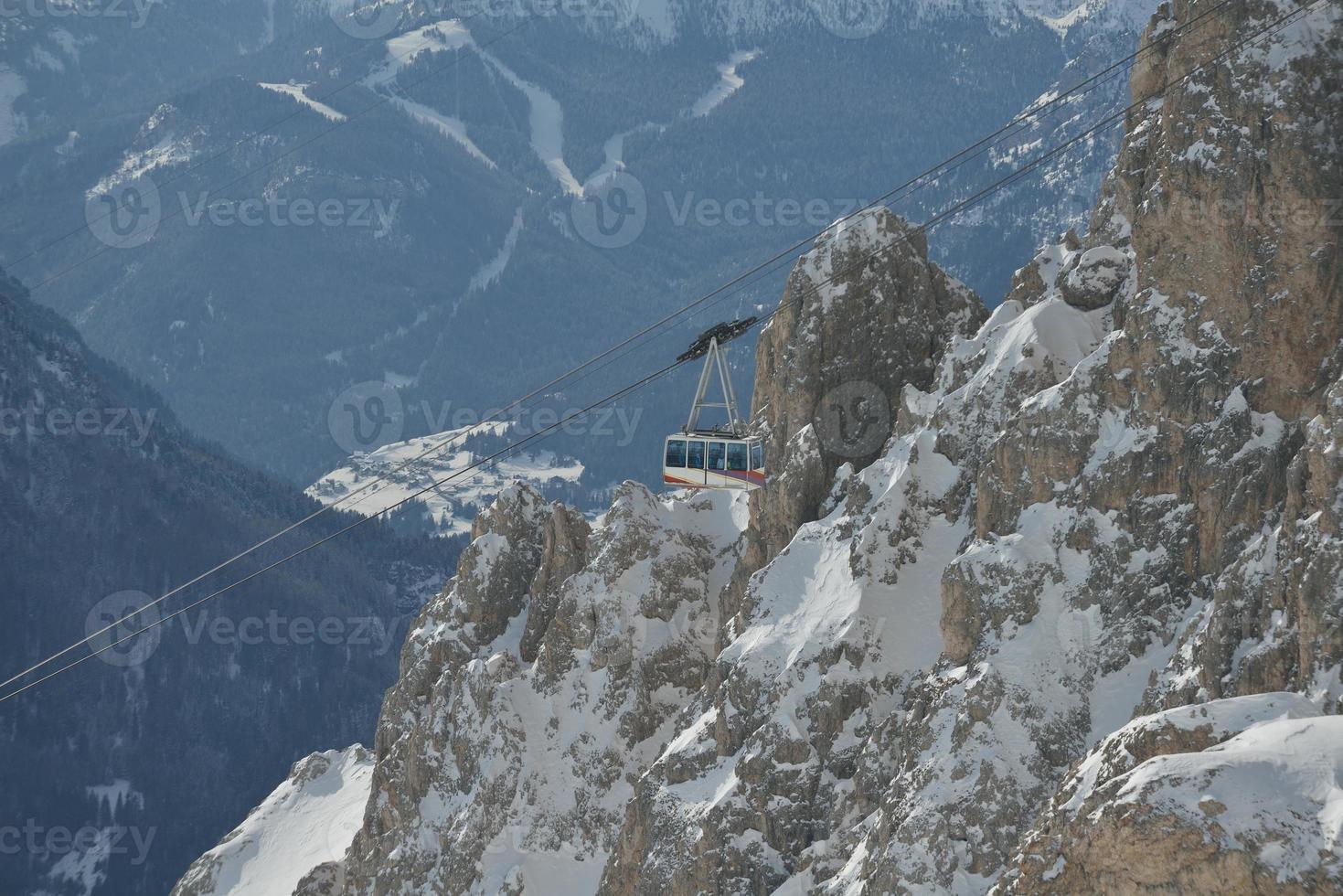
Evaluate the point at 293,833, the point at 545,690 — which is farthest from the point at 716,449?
the point at 293,833

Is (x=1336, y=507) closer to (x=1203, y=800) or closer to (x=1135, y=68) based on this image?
(x=1203, y=800)

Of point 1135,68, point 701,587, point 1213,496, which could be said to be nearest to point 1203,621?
point 1213,496

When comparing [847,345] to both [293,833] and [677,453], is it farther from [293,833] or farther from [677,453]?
[293,833]

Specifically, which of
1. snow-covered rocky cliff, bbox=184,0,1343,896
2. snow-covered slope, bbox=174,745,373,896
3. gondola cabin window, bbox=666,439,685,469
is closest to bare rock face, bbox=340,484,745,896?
snow-covered rocky cliff, bbox=184,0,1343,896

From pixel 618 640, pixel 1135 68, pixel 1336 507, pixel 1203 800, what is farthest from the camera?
pixel 618 640

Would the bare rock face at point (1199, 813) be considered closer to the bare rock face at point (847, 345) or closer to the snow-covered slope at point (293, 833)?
the bare rock face at point (847, 345)

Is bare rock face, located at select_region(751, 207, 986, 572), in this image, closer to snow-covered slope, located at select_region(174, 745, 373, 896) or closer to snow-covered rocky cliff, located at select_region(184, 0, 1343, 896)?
snow-covered rocky cliff, located at select_region(184, 0, 1343, 896)
